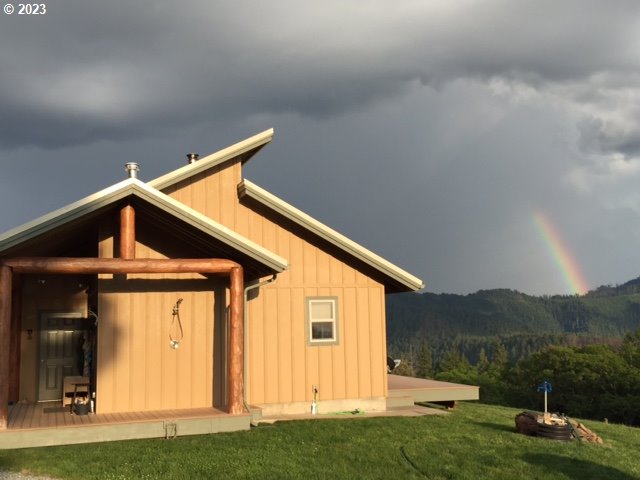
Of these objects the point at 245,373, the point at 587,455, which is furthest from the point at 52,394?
the point at 587,455

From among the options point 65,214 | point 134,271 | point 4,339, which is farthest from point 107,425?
point 65,214

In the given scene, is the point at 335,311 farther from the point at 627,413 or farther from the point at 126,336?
the point at 627,413

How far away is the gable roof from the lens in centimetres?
958

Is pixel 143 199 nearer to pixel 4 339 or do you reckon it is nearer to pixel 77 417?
pixel 4 339

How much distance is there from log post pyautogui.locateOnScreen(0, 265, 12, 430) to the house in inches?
0.9

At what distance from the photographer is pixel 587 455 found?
975 cm

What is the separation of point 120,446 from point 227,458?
1913 millimetres

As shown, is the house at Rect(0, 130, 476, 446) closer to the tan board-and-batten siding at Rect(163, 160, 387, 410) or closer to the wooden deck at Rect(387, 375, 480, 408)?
the tan board-and-batten siding at Rect(163, 160, 387, 410)

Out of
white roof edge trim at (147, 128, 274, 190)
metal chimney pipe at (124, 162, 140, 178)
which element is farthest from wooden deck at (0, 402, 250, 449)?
white roof edge trim at (147, 128, 274, 190)

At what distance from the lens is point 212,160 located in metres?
13.5

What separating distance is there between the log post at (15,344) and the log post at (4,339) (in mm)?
3850

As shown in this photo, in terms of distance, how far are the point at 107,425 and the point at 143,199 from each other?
12.5 ft

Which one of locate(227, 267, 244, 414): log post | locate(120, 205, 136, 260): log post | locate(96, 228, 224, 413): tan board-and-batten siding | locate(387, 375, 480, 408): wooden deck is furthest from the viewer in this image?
locate(387, 375, 480, 408): wooden deck

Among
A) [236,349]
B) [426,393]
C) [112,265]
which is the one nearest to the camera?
[112,265]
